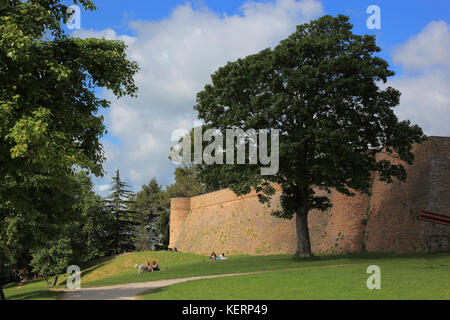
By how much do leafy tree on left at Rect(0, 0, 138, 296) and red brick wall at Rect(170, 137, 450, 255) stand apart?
60.4 ft

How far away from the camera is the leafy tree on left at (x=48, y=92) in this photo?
1104 centimetres

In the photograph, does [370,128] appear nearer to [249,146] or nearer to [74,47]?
[249,146]

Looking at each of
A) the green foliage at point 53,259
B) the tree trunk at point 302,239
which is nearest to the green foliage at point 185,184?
the green foliage at point 53,259

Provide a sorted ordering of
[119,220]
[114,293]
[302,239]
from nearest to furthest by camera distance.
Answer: [114,293] → [302,239] → [119,220]

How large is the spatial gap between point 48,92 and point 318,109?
577 inches

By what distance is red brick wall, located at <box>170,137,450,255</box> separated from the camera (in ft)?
79.8

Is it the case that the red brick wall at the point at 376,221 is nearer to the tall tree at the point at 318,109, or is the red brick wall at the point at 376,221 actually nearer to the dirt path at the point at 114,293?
the tall tree at the point at 318,109

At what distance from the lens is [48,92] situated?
12.7 m


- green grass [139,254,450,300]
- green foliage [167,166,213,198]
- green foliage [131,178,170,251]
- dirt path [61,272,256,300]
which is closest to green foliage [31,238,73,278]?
dirt path [61,272,256,300]

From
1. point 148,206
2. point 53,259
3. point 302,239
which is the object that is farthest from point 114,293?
point 148,206

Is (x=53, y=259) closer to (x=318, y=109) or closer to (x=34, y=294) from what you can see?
(x=34, y=294)

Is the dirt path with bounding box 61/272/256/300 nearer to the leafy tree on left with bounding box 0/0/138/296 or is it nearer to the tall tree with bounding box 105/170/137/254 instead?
the leafy tree on left with bounding box 0/0/138/296

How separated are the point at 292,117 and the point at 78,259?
2958 centimetres
